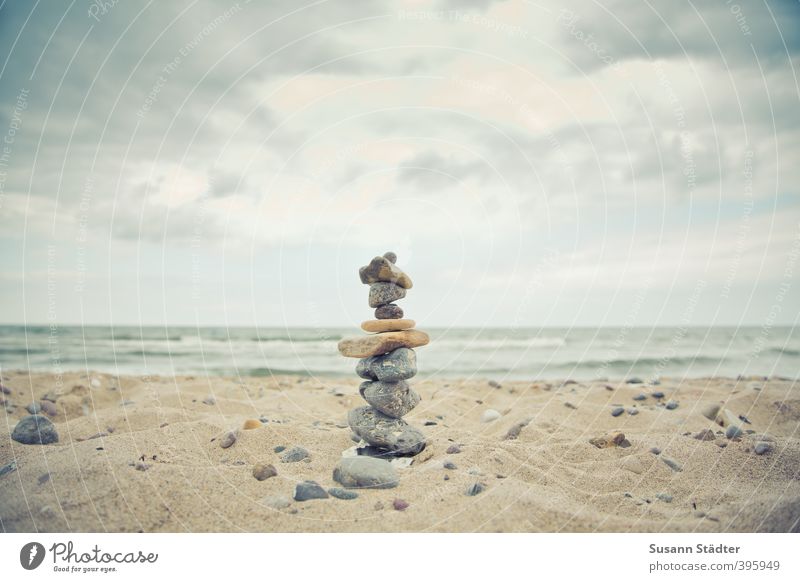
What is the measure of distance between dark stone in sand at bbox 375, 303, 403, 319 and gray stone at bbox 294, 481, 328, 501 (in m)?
2.62

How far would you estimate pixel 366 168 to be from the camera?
35.8 ft

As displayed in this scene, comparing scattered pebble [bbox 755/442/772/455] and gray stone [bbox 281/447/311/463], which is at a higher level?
gray stone [bbox 281/447/311/463]

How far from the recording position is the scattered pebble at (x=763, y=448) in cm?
707

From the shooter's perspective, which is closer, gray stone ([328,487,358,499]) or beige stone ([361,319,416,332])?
gray stone ([328,487,358,499])

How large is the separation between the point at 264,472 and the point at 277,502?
0.85 meters

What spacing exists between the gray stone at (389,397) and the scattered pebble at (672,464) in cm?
375

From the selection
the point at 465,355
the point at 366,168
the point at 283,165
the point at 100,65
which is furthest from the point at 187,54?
the point at 465,355

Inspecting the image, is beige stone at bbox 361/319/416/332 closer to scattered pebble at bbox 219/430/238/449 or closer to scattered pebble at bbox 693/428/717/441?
scattered pebble at bbox 219/430/238/449

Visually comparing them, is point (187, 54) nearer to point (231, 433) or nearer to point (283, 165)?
point (283, 165)

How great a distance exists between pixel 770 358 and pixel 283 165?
76.8 ft

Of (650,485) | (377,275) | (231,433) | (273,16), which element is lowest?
(650,485)

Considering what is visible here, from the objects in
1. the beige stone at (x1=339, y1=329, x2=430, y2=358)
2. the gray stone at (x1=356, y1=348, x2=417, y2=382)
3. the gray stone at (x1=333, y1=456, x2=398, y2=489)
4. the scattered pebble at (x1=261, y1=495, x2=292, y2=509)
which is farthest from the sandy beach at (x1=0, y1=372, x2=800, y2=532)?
the beige stone at (x1=339, y1=329, x2=430, y2=358)

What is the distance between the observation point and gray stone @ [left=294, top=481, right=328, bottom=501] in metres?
5.69

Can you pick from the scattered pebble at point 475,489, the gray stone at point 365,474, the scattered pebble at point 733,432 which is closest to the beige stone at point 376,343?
the gray stone at point 365,474
